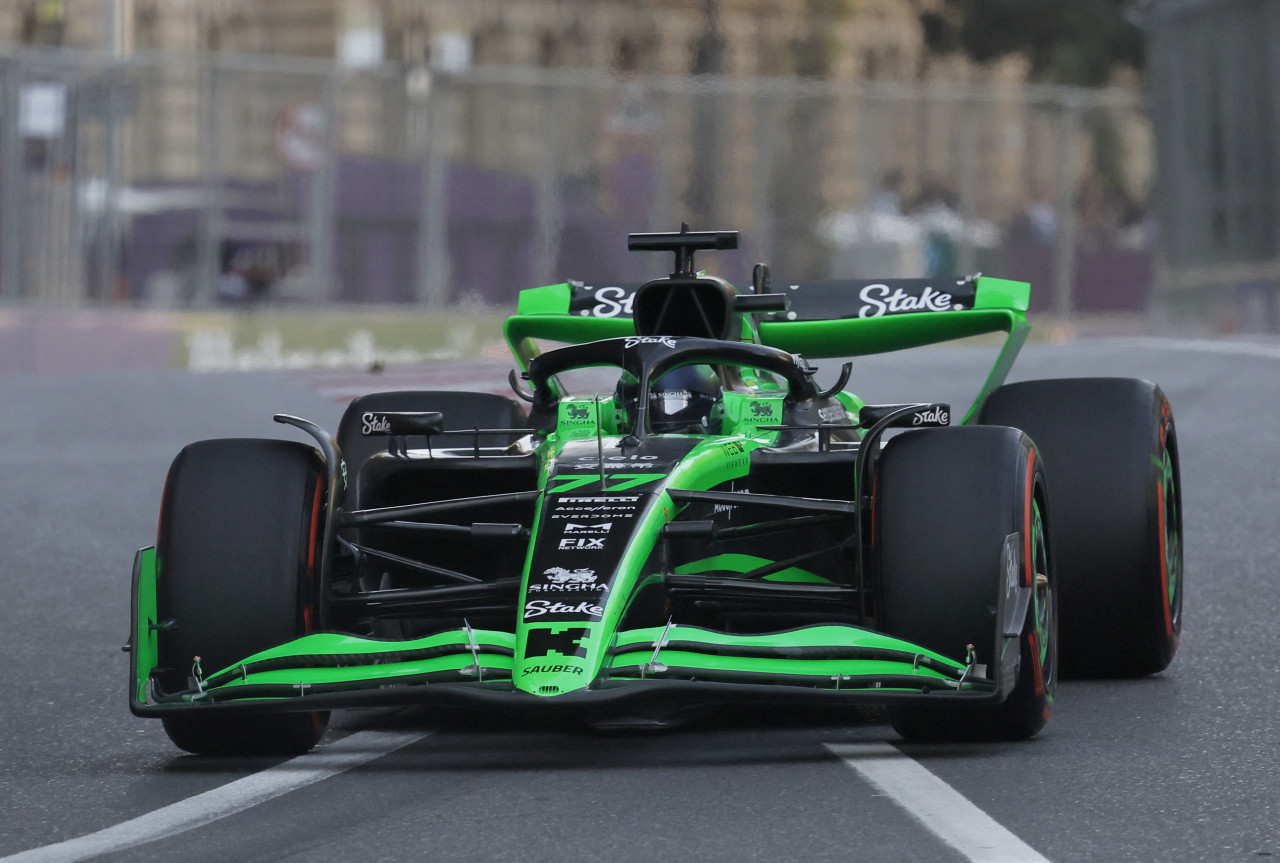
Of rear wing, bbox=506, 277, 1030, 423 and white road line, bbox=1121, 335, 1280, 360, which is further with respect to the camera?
white road line, bbox=1121, 335, 1280, 360

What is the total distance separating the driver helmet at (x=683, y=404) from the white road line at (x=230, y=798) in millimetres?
1161

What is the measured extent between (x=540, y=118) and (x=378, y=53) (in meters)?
17.8

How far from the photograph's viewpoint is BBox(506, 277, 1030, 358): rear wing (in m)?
8.04

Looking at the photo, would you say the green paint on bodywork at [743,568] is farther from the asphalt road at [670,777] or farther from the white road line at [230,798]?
the white road line at [230,798]

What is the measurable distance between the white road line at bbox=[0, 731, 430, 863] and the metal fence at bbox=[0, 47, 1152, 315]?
1502 centimetres

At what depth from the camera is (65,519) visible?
37.9 feet

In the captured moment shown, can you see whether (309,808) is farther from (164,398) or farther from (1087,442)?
(164,398)

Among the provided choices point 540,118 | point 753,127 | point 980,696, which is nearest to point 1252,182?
Result: point 753,127

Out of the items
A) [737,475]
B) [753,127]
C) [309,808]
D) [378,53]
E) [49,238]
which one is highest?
[378,53]

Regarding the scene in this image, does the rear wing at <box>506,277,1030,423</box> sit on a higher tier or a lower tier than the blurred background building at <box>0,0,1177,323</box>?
lower

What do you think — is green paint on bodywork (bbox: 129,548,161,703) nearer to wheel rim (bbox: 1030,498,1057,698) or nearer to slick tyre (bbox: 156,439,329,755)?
slick tyre (bbox: 156,439,329,755)

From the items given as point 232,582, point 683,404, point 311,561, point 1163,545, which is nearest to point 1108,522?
point 1163,545

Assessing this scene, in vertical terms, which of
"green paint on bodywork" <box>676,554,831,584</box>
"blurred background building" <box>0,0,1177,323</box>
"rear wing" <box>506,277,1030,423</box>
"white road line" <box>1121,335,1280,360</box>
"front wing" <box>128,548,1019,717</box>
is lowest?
"front wing" <box>128,548,1019,717</box>

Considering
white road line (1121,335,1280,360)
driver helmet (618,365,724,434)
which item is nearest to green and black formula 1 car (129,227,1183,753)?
driver helmet (618,365,724,434)
